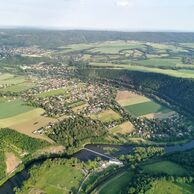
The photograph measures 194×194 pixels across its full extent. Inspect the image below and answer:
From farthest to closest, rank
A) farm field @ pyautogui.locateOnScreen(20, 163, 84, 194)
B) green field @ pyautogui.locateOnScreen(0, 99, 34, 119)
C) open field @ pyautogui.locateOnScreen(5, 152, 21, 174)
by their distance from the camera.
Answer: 1. green field @ pyautogui.locateOnScreen(0, 99, 34, 119)
2. open field @ pyautogui.locateOnScreen(5, 152, 21, 174)
3. farm field @ pyautogui.locateOnScreen(20, 163, 84, 194)

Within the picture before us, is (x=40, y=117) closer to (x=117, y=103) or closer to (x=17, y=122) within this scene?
(x=17, y=122)

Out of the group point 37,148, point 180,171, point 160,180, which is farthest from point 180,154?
point 37,148

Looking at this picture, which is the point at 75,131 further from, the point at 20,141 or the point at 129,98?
the point at 129,98

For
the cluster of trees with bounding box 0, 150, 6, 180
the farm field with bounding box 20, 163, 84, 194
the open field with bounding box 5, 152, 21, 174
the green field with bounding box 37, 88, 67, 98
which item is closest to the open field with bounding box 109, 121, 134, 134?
the farm field with bounding box 20, 163, 84, 194

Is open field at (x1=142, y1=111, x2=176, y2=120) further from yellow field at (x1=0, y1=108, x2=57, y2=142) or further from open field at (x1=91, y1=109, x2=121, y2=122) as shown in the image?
yellow field at (x1=0, y1=108, x2=57, y2=142)

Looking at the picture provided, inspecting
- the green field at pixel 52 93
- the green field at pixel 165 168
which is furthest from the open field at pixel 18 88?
the green field at pixel 165 168

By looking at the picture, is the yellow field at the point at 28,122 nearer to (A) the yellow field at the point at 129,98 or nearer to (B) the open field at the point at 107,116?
(B) the open field at the point at 107,116
